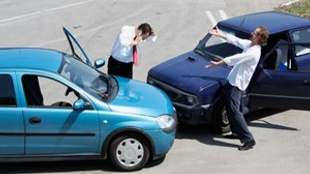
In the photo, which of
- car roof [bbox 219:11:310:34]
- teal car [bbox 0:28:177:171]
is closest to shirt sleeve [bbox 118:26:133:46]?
teal car [bbox 0:28:177:171]

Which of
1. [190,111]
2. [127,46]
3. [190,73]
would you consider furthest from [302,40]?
[127,46]

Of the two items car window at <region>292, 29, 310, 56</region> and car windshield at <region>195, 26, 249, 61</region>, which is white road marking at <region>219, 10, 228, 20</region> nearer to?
car windshield at <region>195, 26, 249, 61</region>

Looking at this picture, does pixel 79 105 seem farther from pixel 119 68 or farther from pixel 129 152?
pixel 119 68

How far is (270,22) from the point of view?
32.6ft

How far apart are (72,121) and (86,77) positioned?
A: 3.10 feet

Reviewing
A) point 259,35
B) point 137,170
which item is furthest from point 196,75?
point 137,170

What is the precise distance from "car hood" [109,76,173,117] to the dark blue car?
2.19 ft

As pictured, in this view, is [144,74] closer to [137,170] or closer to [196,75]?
[196,75]

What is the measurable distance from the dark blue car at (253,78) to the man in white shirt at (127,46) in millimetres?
464

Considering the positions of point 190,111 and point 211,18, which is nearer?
point 190,111

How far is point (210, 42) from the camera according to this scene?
10234 millimetres

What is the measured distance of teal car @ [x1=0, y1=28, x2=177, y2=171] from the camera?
24.2 ft

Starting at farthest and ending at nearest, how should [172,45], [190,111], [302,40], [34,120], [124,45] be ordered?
[172,45] → [302,40] → [124,45] → [190,111] → [34,120]

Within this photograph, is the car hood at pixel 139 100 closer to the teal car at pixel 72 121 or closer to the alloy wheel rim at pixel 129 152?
the teal car at pixel 72 121
